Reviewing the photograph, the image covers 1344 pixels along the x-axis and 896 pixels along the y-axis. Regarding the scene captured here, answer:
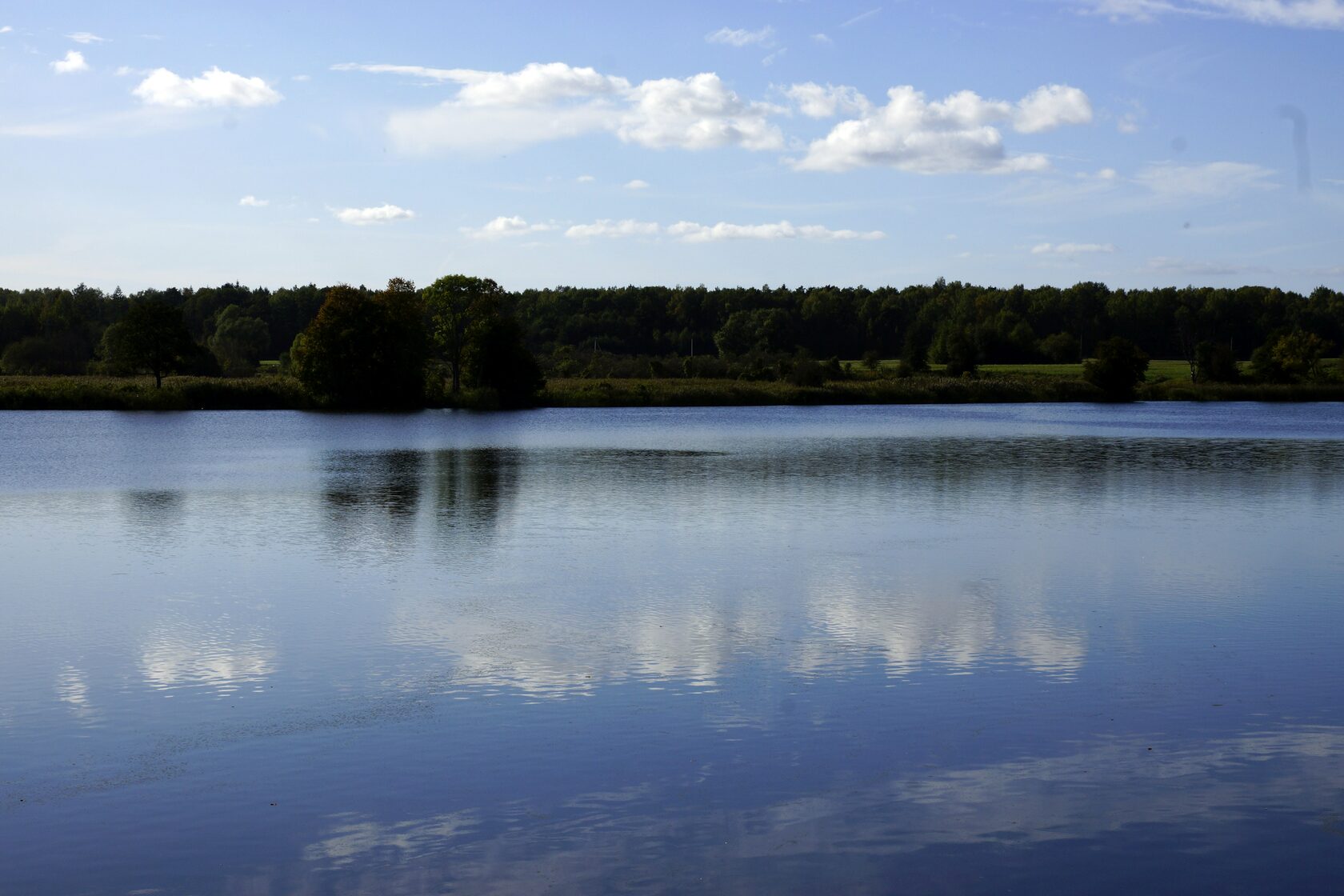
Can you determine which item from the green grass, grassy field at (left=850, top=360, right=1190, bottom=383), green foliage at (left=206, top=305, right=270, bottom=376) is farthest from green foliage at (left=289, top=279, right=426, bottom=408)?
grassy field at (left=850, top=360, right=1190, bottom=383)

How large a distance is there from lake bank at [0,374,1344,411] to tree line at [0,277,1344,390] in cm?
615

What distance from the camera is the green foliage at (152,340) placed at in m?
72.5

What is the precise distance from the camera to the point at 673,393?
279 feet

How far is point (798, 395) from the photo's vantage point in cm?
8769

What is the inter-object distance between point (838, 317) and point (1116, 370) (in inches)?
2171

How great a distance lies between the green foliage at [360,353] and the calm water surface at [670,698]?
51172 millimetres

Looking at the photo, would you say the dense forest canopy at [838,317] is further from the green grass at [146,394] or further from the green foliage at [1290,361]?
the green grass at [146,394]

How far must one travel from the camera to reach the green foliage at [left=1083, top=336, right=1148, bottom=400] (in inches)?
3740

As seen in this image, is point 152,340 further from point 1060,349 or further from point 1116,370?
point 1060,349

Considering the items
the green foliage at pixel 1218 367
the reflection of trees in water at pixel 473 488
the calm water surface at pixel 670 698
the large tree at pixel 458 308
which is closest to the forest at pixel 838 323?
the green foliage at pixel 1218 367

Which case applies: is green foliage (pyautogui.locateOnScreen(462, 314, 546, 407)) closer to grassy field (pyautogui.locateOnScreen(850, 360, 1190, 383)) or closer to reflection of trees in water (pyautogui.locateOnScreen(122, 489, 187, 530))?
grassy field (pyautogui.locateOnScreen(850, 360, 1190, 383))

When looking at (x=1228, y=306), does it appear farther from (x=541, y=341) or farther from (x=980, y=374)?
(x=541, y=341)

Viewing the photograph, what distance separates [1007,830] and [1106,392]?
310ft

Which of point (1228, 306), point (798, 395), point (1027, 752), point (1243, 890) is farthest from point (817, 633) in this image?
point (1228, 306)
